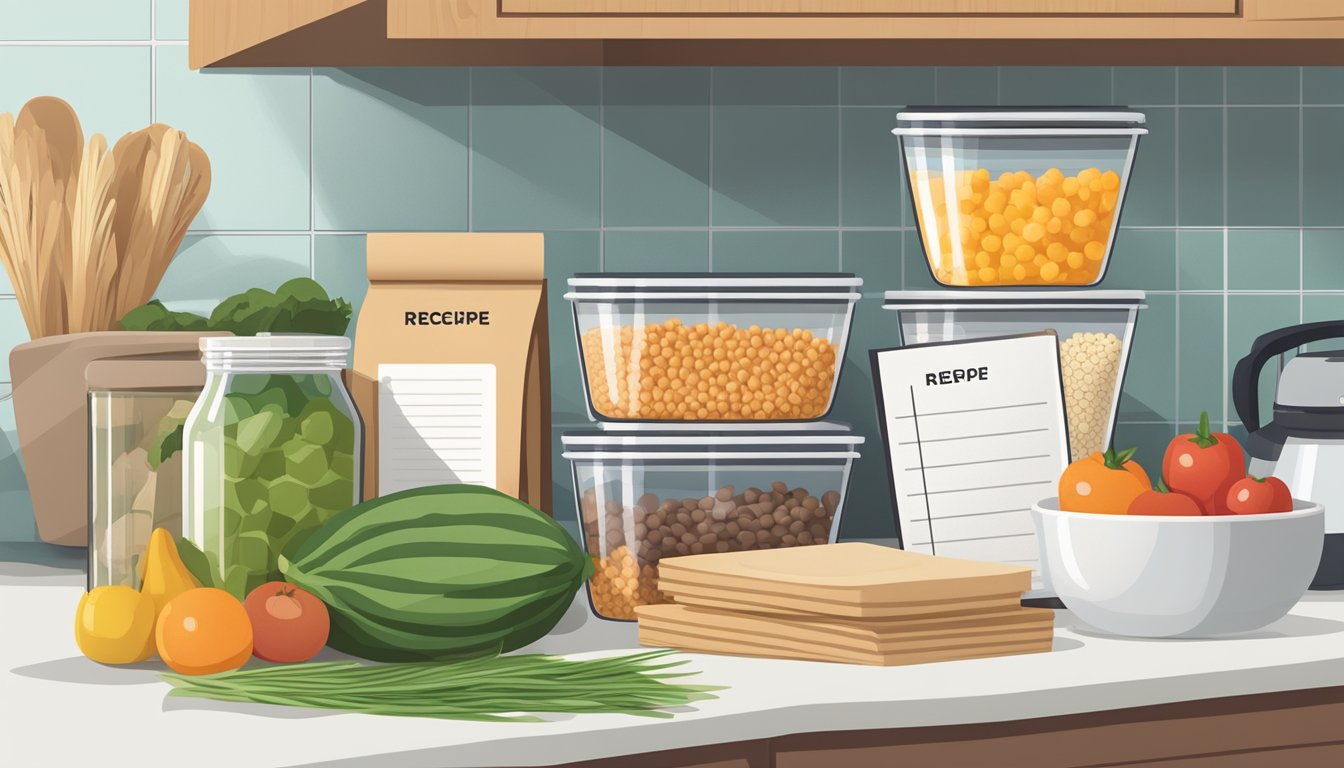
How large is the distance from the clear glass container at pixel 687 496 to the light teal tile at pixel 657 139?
1.66ft

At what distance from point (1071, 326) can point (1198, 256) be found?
0.47 metres

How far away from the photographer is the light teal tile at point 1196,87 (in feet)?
5.92

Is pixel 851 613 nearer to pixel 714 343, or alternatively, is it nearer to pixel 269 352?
pixel 714 343

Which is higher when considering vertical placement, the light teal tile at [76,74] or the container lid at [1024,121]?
the light teal tile at [76,74]

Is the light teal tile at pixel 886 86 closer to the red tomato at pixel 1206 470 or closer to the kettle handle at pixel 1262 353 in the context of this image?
the kettle handle at pixel 1262 353

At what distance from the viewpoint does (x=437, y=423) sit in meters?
1.42

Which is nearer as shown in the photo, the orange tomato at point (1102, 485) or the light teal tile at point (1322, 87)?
the orange tomato at point (1102, 485)

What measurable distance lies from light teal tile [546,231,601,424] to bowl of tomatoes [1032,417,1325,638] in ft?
2.36

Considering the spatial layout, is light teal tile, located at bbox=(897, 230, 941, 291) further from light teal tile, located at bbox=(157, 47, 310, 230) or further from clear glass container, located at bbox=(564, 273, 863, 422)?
light teal tile, located at bbox=(157, 47, 310, 230)

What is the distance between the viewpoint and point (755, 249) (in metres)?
1.78

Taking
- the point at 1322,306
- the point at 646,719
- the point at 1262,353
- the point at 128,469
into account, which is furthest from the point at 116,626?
the point at 1322,306

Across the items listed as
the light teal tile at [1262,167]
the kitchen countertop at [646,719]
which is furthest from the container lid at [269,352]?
the light teal tile at [1262,167]

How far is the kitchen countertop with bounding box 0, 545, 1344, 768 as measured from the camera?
0.85 m

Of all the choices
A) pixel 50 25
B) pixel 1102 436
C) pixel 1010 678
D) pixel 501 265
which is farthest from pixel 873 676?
pixel 50 25
